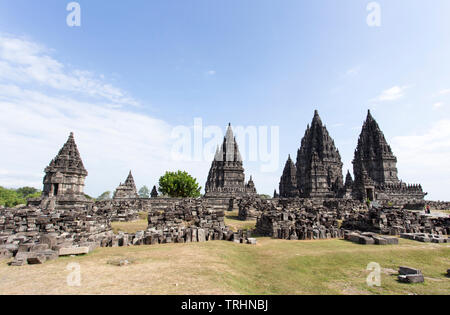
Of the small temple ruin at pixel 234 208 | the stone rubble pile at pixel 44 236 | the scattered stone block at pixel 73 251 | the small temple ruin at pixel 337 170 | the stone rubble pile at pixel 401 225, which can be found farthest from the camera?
the small temple ruin at pixel 337 170

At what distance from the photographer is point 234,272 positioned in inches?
239

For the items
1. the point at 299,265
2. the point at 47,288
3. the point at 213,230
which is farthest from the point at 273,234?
the point at 47,288

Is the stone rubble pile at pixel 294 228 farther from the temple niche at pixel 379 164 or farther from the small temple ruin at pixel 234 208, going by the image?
the temple niche at pixel 379 164

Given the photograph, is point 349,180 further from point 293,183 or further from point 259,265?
point 259,265

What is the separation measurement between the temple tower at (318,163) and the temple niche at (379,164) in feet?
14.9

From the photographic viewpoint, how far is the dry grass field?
4.66 metres

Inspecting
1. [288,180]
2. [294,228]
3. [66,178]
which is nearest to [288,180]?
[288,180]

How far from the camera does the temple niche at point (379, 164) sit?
4459cm

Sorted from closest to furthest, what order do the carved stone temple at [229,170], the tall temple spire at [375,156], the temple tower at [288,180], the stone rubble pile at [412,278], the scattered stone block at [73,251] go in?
the stone rubble pile at [412,278]
the scattered stone block at [73,251]
the carved stone temple at [229,170]
the tall temple spire at [375,156]
the temple tower at [288,180]

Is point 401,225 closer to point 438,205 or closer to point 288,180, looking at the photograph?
point 438,205

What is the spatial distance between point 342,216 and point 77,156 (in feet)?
109

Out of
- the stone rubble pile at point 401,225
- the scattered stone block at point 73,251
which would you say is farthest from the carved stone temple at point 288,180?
the scattered stone block at point 73,251

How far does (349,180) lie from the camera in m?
42.3
